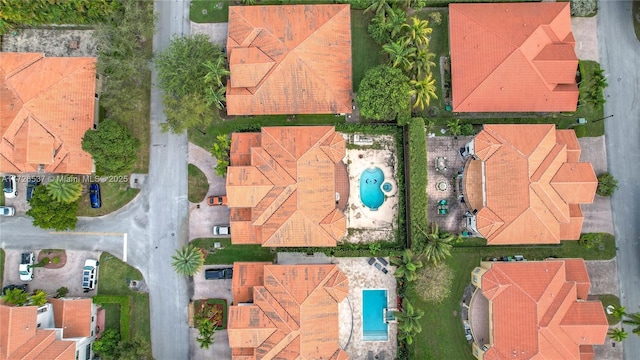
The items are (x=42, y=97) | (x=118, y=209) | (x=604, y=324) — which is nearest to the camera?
(x=604, y=324)

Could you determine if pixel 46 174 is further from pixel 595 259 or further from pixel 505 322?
pixel 595 259

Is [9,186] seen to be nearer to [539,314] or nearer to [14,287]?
[14,287]

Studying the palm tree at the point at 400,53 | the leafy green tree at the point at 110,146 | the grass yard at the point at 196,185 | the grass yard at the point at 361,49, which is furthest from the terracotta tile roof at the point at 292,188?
the leafy green tree at the point at 110,146

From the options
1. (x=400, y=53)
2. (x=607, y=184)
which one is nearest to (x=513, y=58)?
(x=400, y=53)

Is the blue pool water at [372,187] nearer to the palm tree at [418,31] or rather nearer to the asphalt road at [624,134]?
the palm tree at [418,31]

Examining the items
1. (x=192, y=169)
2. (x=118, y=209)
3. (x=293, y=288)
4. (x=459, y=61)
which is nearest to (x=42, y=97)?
(x=118, y=209)

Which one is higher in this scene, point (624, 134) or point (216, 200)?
point (624, 134)
